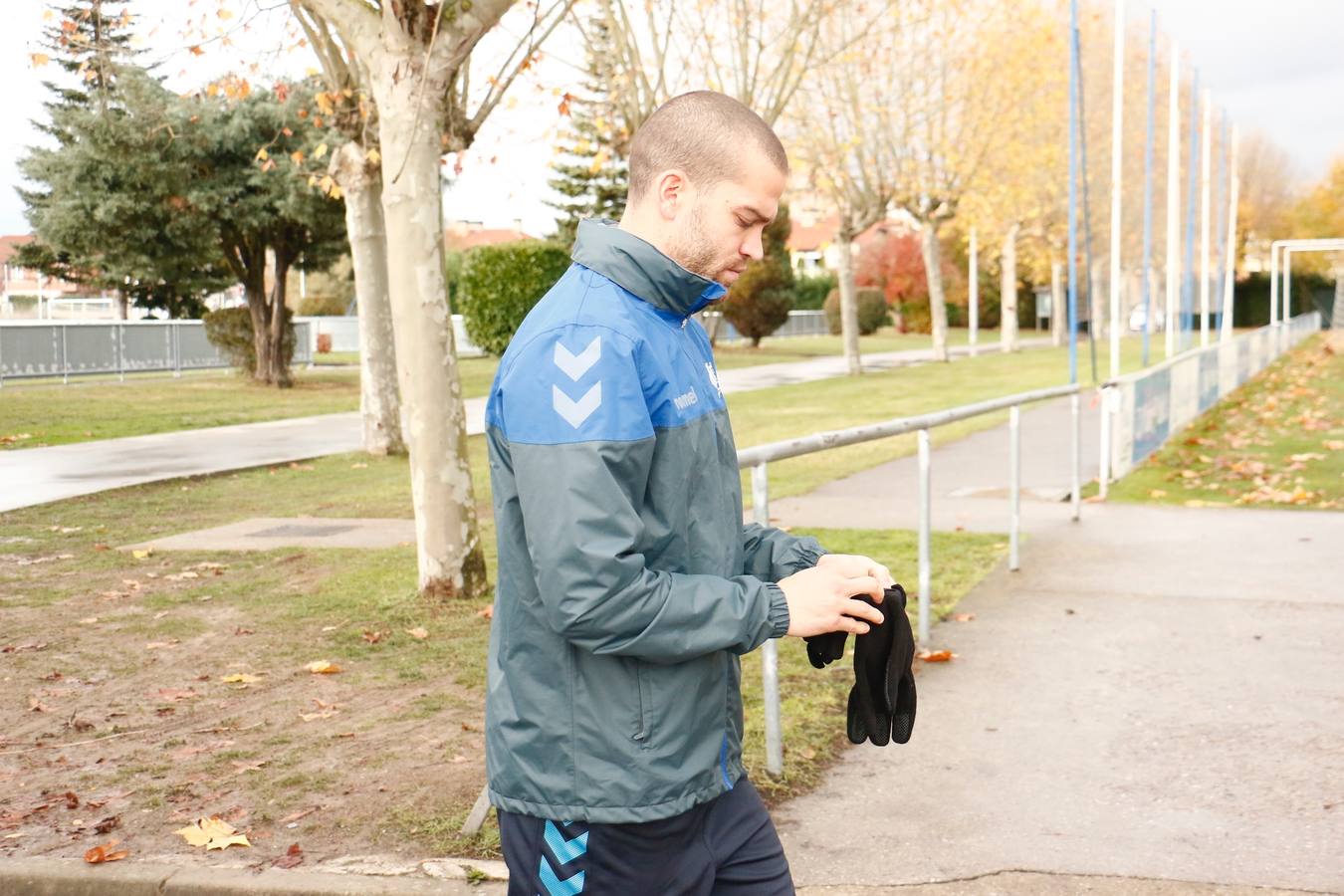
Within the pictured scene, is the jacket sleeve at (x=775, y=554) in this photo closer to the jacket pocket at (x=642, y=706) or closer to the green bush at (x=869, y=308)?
the jacket pocket at (x=642, y=706)

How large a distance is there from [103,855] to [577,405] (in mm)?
2786

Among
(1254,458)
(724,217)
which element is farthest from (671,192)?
(1254,458)

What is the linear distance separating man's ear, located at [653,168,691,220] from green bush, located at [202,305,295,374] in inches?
1072

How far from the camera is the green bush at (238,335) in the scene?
1128 inches

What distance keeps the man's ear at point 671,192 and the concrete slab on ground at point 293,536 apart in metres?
7.96

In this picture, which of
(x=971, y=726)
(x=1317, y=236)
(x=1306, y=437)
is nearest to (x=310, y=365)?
(x=1306, y=437)

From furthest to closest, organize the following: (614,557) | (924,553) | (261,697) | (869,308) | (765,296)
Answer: (869,308) → (765,296) → (924,553) → (261,697) → (614,557)

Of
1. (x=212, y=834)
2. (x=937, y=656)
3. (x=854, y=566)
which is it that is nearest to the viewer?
(x=854, y=566)

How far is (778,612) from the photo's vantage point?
7.13 feet

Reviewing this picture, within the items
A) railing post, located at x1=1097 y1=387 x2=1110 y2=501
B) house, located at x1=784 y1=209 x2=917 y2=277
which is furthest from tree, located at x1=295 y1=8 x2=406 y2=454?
house, located at x1=784 y1=209 x2=917 y2=277

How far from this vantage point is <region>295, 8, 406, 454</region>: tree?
12.9 metres

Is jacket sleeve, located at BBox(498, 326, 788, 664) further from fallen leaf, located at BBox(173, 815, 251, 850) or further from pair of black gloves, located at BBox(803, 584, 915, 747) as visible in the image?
fallen leaf, located at BBox(173, 815, 251, 850)

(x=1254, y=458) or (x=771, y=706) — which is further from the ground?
(x=771, y=706)

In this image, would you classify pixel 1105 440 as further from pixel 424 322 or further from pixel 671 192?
pixel 671 192
